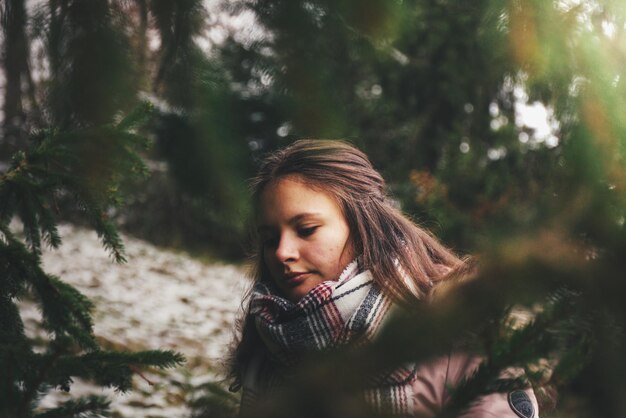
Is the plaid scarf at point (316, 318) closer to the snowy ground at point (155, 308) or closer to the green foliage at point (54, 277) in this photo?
the green foliage at point (54, 277)

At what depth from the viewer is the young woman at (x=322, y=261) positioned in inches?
46.2

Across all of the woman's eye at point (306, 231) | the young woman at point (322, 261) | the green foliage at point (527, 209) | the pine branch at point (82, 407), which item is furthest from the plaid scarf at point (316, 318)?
the pine branch at point (82, 407)

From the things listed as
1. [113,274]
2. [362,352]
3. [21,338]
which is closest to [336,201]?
[21,338]

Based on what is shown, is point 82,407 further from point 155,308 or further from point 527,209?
point 155,308

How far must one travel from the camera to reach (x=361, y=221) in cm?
132

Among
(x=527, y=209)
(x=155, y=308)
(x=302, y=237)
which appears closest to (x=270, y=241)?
(x=302, y=237)

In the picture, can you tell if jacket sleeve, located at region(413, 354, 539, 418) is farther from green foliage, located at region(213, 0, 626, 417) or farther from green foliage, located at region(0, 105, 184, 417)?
green foliage, located at region(0, 105, 184, 417)

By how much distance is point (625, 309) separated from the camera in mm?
412

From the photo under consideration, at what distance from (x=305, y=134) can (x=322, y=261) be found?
0.33 meters

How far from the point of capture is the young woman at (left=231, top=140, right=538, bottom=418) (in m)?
1.17

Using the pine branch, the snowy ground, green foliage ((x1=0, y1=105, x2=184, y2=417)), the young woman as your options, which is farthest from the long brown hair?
the snowy ground

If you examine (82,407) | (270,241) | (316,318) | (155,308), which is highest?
(155,308)

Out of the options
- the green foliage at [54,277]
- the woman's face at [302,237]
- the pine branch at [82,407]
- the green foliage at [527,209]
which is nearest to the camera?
the green foliage at [527,209]

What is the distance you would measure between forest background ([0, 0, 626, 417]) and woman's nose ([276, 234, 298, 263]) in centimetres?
10
